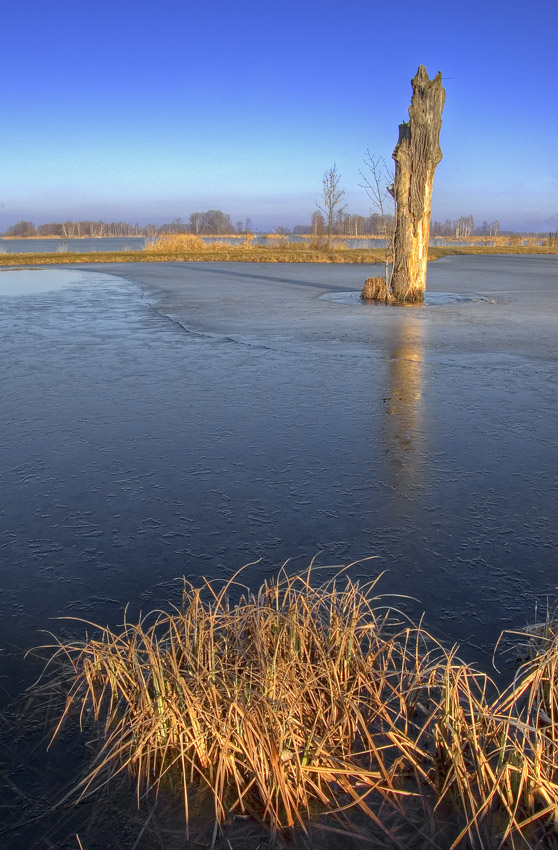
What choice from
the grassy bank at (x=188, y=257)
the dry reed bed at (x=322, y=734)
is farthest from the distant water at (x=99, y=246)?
the dry reed bed at (x=322, y=734)

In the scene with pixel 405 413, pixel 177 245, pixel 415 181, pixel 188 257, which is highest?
pixel 415 181

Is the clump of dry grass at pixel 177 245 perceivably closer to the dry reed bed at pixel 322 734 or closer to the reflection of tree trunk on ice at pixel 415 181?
the reflection of tree trunk on ice at pixel 415 181

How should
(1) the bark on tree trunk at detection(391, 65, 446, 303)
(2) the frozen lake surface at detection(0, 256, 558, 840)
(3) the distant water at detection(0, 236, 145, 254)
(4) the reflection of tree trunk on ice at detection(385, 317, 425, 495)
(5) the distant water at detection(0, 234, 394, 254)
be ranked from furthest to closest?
(5) the distant water at detection(0, 234, 394, 254)
(3) the distant water at detection(0, 236, 145, 254)
(1) the bark on tree trunk at detection(391, 65, 446, 303)
(4) the reflection of tree trunk on ice at detection(385, 317, 425, 495)
(2) the frozen lake surface at detection(0, 256, 558, 840)

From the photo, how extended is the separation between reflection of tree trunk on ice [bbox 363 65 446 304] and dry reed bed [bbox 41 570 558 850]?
1498cm

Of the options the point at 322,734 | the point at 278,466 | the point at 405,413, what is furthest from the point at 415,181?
the point at 322,734

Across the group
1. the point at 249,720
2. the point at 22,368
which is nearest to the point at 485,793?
the point at 249,720

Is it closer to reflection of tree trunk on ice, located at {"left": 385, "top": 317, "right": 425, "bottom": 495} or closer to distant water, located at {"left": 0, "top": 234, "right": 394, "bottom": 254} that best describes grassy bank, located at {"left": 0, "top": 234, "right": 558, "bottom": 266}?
distant water, located at {"left": 0, "top": 234, "right": 394, "bottom": 254}

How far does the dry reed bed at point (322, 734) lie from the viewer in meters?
2.19

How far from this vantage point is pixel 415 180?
16.2 meters

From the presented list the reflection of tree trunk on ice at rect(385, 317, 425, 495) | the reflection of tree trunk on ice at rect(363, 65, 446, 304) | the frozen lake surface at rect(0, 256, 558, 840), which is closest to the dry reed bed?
the frozen lake surface at rect(0, 256, 558, 840)

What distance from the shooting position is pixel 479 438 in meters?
6.00

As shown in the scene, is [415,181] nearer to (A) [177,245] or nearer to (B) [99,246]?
(A) [177,245]

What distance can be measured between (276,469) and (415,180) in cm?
1303

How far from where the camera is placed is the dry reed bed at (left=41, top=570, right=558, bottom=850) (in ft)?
7.18
